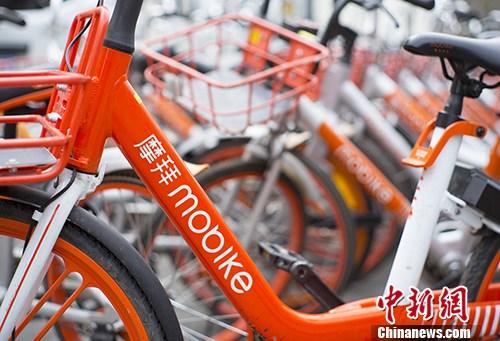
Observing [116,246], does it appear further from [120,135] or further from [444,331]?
[444,331]

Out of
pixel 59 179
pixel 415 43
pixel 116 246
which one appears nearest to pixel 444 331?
pixel 415 43

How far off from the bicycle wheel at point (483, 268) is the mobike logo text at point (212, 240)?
0.62 meters

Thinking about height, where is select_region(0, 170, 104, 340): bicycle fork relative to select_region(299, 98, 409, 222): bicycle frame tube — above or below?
above

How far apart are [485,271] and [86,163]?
106cm

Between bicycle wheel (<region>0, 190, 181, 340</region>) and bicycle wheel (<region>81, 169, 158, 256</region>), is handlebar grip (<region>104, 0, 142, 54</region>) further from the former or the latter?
bicycle wheel (<region>81, 169, 158, 256</region>)

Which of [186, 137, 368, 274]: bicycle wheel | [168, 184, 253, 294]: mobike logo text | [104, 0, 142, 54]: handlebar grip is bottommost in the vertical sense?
[186, 137, 368, 274]: bicycle wheel

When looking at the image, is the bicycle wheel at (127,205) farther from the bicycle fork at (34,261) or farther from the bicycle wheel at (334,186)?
the bicycle fork at (34,261)

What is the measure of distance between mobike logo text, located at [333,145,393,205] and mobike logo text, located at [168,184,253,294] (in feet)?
4.01

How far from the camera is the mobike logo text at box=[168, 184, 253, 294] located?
1.59m

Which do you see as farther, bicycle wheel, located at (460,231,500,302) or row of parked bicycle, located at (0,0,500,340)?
bicycle wheel, located at (460,231,500,302)

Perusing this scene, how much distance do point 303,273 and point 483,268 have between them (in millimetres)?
450

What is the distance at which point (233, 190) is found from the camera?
8.54ft

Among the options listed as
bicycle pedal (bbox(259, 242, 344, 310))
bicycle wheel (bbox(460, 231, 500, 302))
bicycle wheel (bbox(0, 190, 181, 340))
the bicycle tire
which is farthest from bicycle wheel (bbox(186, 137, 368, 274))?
bicycle wheel (bbox(0, 190, 181, 340))

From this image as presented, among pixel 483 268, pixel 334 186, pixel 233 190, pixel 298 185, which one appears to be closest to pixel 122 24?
pixel 483 268
